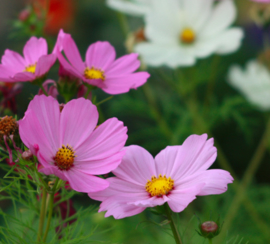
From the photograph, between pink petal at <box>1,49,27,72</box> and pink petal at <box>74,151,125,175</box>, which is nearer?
pink petal at <box>74,151,125,175</box>

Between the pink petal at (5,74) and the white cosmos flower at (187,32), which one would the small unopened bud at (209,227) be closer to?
the pink petal at (5,74)

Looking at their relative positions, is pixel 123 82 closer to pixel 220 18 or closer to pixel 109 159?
pixel 109 159

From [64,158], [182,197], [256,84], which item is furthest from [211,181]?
[256,84]

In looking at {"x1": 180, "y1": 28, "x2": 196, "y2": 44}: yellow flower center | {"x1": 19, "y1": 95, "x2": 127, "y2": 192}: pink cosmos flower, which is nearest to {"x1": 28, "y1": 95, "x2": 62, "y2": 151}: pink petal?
{"x1": 19, "y1": 95, "x2": 127, "y2": 192}: pink cosmos flower

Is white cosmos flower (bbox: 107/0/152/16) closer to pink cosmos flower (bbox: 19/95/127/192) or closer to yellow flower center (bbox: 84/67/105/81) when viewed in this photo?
yellow flower center (bbox: 84/67/105/81)

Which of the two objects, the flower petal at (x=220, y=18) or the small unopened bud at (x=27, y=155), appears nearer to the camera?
the small unopened bud at (x=27, y=155)

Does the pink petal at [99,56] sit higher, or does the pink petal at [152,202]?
the pink petal at [99,56]

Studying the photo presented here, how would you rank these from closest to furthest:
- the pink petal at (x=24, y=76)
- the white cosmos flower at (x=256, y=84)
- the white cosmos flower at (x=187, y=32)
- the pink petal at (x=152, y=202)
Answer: the pink petal at (x=152, y=202), the pink petal at (x=24, y=76), the white cosmos flower at (x=187, y=32), the white cosmos flower at (x=256, y=84)

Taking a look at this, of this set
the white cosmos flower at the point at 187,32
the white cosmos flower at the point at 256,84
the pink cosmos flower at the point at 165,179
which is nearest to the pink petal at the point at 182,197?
the pink cosmos flower at the point at 165,179
